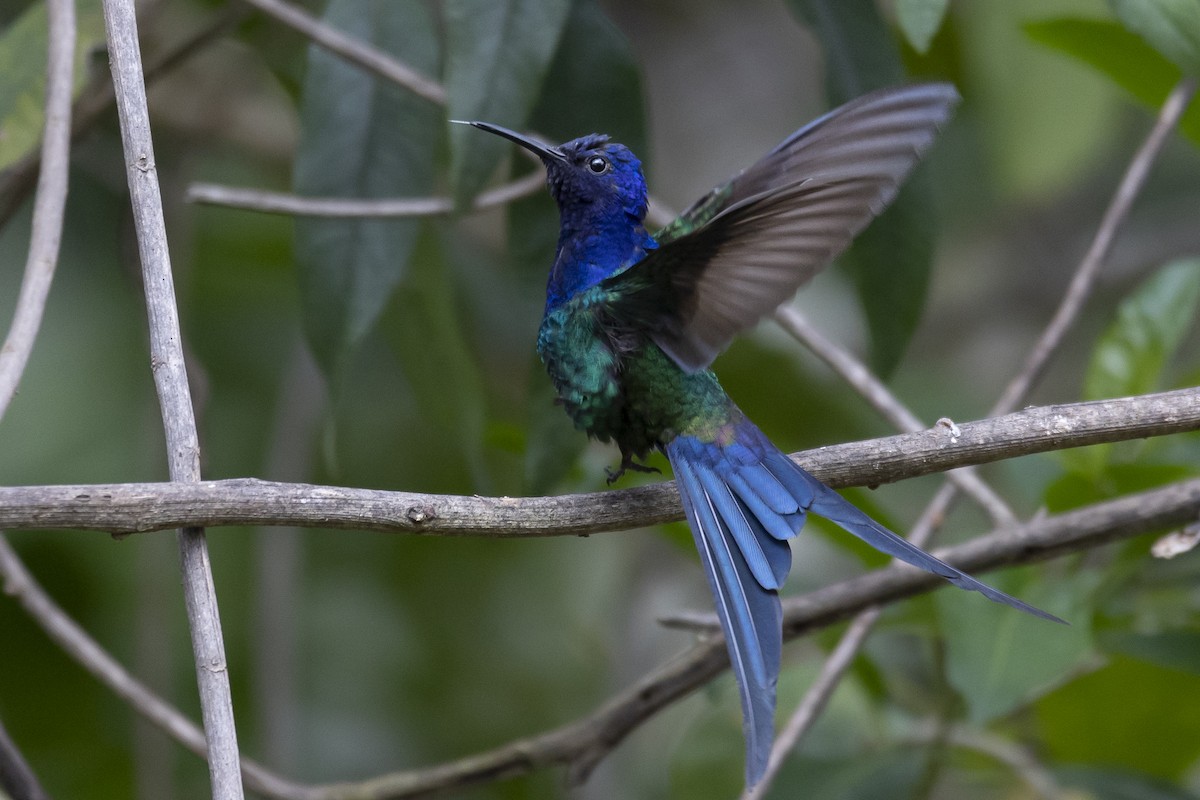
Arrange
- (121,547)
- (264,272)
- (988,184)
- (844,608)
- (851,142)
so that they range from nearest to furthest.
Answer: (851,142)
(844,608)
(121,547)
(264,272)
(988,184)

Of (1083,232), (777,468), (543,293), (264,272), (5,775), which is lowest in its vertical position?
(777,468)

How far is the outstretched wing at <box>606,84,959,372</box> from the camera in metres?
1.68

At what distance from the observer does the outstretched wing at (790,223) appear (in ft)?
5.52

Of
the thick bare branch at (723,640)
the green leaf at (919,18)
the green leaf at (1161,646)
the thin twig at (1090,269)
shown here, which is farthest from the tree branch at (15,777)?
the green leaf at (1161,646)

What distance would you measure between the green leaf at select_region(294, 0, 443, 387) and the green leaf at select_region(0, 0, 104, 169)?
1.39ft

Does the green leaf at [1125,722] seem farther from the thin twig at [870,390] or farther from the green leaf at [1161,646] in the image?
the thin twig at [870,390]

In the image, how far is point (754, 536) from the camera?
1860mm

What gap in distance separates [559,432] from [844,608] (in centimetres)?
64

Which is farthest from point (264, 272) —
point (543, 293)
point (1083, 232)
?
point (1083, 232)

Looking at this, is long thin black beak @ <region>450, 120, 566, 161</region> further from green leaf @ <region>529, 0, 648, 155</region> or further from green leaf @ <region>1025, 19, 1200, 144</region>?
green leaf @ <region>1025, 19, 1200, 144</region>

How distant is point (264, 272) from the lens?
13.8 feet

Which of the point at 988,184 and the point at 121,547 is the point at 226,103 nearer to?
the point at 121,547

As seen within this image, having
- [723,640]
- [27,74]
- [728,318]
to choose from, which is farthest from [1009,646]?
[27,74]

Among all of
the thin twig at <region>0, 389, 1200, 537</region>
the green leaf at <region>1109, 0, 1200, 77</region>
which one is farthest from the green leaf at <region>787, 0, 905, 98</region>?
the thin twig at <region>0, 389, 1200, 537</region>
